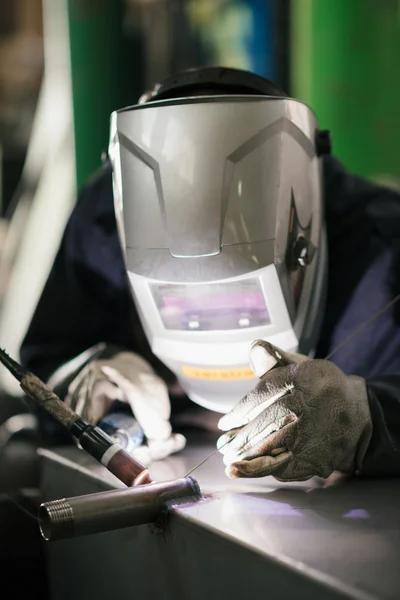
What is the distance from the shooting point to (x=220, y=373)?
3.52 ft

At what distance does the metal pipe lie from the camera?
30.7 inches

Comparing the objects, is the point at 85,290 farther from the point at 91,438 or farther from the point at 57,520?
the point at 57,520

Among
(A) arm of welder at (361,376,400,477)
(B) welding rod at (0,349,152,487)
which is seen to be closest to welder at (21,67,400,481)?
(A) arm of welder at (361,376,400,477)

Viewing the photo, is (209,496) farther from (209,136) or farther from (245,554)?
(209,136)

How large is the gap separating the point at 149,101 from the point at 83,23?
127 cm

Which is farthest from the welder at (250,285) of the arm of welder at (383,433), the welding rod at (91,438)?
the welding rod at (91,438)

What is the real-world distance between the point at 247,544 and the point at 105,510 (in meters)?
0.15

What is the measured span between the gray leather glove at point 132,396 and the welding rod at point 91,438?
0.12m

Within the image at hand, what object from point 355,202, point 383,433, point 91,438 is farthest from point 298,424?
point 355,202

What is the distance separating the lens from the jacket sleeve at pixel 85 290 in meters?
1.32

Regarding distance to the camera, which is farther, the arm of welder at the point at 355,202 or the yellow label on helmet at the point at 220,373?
the arm of welder at the point at 355,202

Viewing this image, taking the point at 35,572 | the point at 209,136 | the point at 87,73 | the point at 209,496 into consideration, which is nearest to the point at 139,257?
the point at 209,136

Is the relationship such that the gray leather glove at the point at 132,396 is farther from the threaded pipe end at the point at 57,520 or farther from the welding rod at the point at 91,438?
the threaded pipe end at the point at 57,520

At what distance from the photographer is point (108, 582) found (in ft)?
3.21
